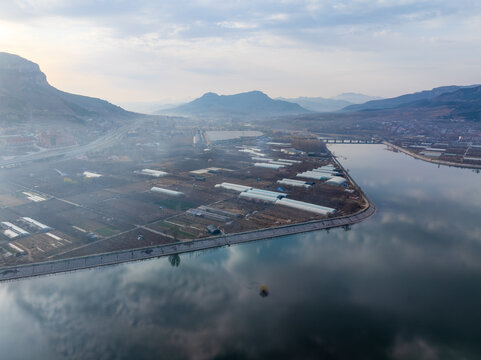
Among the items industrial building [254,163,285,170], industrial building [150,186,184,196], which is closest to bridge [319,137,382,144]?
industrial building [254,163,285,170]

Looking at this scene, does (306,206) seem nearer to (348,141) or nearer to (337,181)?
(337,181)

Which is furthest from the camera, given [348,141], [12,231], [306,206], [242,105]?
[242,105]

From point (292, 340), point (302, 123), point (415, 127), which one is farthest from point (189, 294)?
point (302, 123)

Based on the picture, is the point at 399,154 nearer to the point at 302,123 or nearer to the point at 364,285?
the point at 364,285

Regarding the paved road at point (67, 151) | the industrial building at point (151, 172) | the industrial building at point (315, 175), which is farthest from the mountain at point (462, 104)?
the paved road at point (67, 151)

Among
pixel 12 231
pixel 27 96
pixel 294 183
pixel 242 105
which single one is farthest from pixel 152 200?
Result: pixel 242 105

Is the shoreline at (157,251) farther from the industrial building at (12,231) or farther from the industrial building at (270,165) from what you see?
the industrial building at (270,165)

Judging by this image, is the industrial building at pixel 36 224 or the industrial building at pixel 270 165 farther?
the industrial building at pixel 270 165
